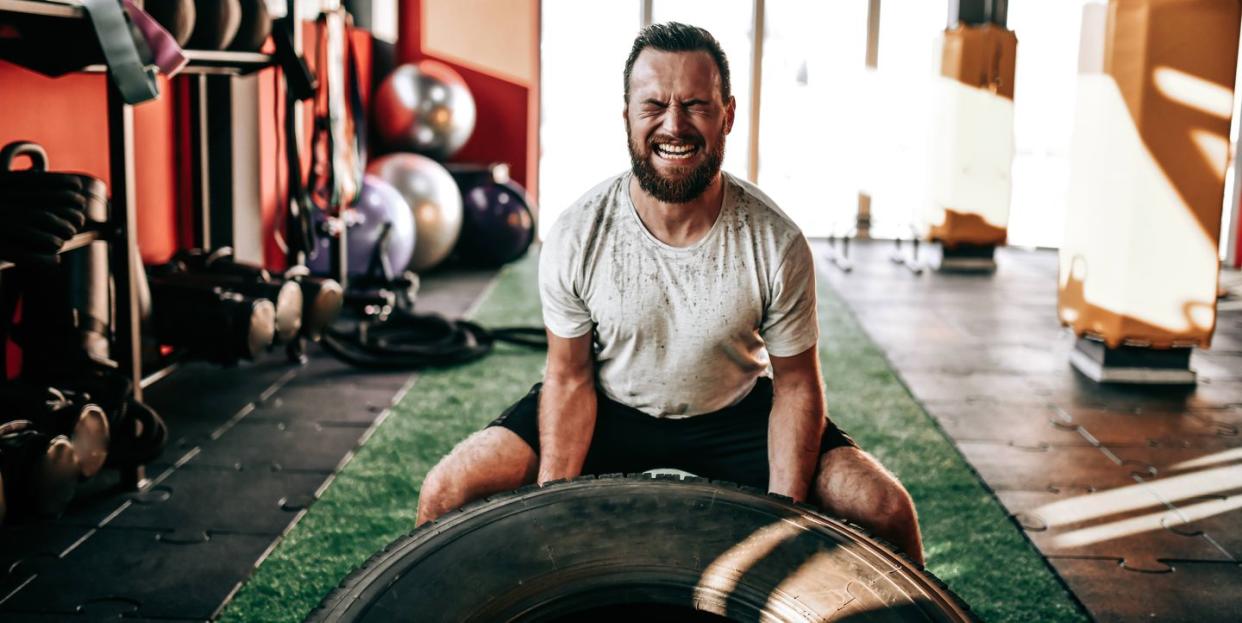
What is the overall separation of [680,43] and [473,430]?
1.80 metres

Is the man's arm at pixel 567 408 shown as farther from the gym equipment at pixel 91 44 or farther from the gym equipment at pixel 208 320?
the gym equipment at pixel 208 320

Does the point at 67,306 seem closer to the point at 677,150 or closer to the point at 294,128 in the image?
the point at 294,128

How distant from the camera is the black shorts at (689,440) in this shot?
5.89 ft

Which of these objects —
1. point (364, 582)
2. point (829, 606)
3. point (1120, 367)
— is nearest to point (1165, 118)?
point (1120, 367)

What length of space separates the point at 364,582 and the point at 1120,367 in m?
3.45

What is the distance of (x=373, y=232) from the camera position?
189 inches

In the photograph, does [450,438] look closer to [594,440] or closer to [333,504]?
[333,504]

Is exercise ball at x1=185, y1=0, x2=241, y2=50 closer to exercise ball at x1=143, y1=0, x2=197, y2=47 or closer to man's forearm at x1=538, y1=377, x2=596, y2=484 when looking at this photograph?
exercise ball at x1=143, y1=0, x2=197, y2=47

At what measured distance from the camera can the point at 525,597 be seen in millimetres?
1169

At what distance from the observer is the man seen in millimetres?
1648

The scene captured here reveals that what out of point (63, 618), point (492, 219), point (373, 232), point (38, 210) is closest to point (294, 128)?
point (373, 232)

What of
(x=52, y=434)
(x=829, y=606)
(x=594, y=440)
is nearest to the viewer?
(x=829, y=606)

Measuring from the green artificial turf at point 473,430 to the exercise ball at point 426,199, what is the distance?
1.42 m

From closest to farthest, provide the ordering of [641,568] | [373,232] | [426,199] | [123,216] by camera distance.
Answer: [641,568] → [123,216] → [373,232] → [426,199]
